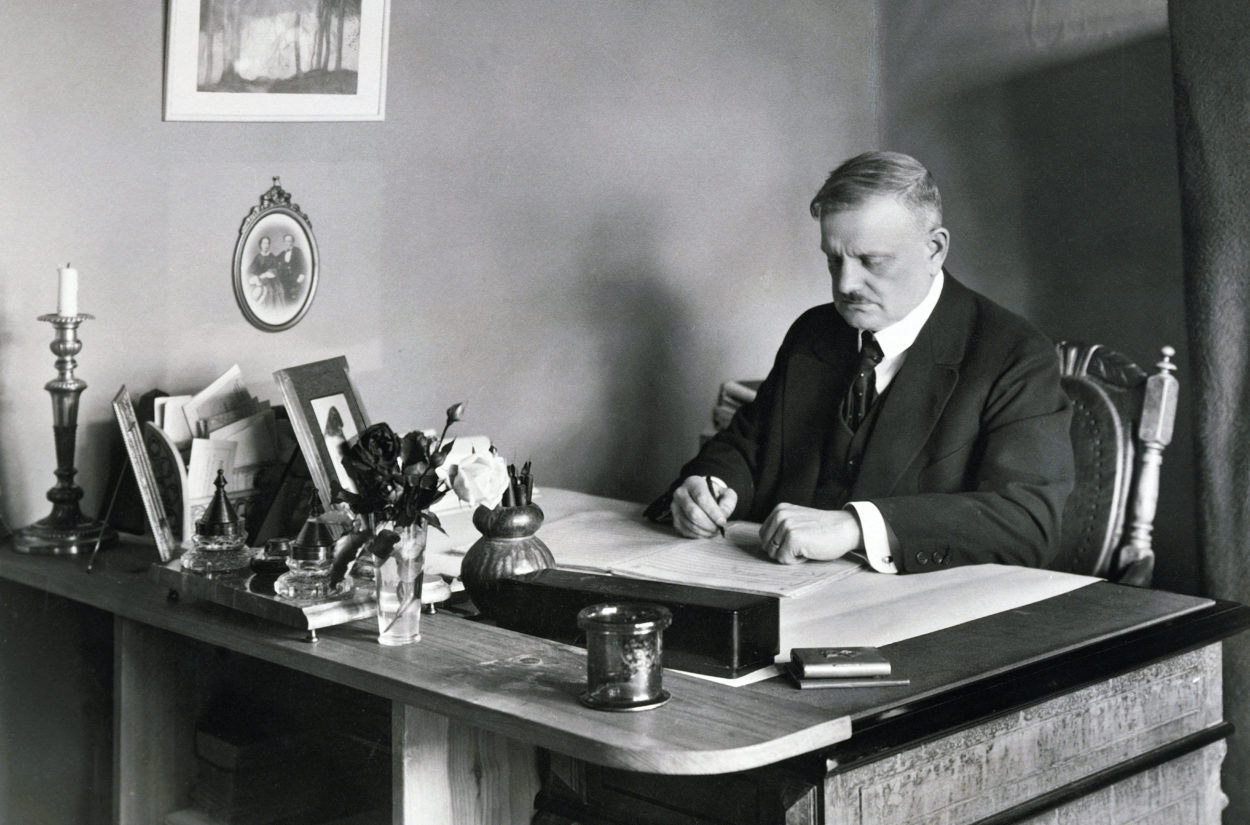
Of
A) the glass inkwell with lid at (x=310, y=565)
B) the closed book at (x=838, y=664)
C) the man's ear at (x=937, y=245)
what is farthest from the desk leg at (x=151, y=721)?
the man's ear at (x=937, y=245)

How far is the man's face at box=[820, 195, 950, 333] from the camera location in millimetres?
2783

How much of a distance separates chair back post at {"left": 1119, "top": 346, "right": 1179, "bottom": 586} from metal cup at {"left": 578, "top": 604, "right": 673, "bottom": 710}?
1.94m

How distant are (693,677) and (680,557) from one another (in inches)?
25.9

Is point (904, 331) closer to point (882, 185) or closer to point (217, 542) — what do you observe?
point (882, 185)

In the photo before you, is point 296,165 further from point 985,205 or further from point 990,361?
point 985,205

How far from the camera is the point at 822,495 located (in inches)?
117

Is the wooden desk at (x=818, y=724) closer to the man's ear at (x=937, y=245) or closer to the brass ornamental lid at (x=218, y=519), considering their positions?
the brass ornamental lid at (x=218, y=519)

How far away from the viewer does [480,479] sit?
6.56 ft

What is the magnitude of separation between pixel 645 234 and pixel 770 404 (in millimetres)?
872

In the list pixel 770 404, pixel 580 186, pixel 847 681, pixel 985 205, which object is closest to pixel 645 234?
pixel 580 186

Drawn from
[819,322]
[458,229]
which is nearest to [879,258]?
[819,322]

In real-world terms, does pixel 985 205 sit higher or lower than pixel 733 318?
higher

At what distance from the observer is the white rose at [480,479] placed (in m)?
1.99

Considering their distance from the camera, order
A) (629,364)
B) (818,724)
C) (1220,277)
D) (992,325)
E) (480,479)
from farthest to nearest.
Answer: (629,364)
(1220,277)
(992,325)
(480,479)
(818,724)
